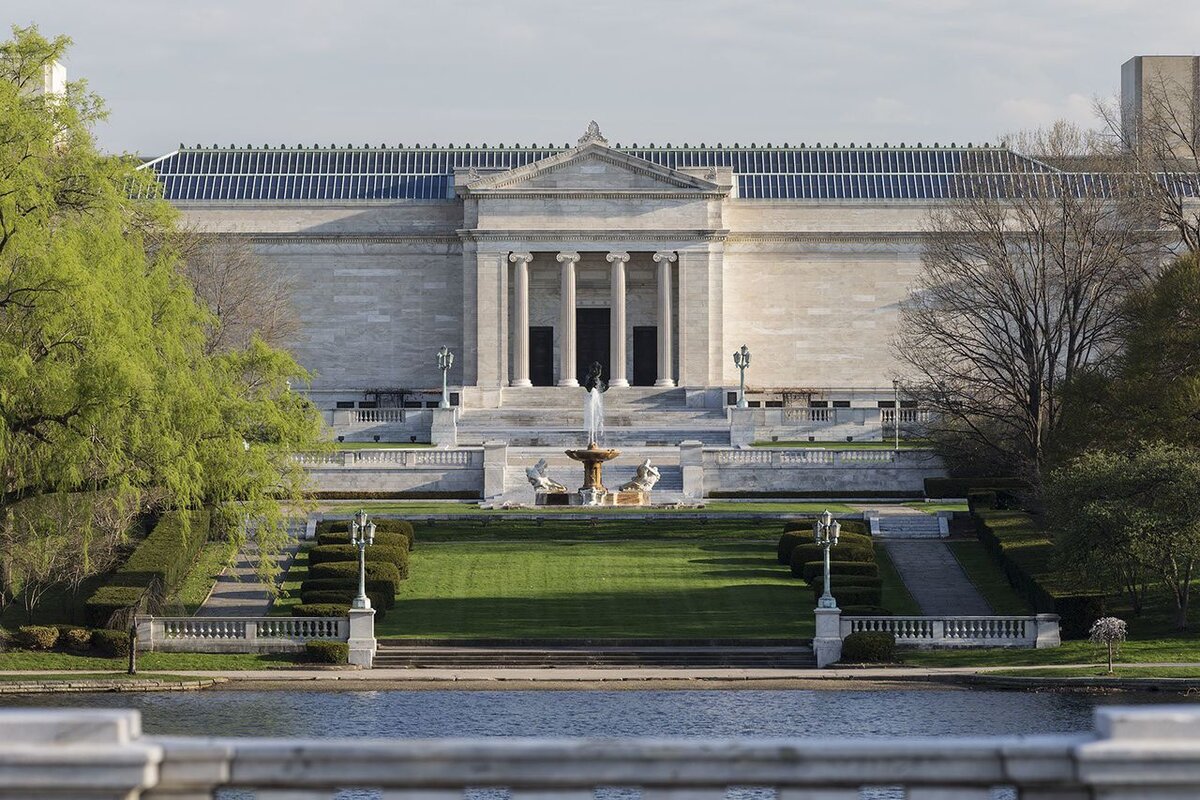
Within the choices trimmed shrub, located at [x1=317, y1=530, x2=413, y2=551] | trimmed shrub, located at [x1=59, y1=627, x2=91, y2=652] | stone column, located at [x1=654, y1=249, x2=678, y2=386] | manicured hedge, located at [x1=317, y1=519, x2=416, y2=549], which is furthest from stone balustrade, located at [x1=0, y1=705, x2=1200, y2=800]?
stone column, located at [x1=654, y1=249, x2=678, y2=386]

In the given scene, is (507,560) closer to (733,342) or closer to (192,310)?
(192,310)

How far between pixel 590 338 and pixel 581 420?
1455 cm

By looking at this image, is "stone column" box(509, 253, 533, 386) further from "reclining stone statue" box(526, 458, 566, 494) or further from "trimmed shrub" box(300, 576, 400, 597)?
"trimmed shrub" box(300, 576, 400, 597)

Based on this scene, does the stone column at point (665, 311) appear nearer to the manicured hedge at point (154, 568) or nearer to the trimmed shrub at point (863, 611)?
the manicured hedge at point (154, 568)

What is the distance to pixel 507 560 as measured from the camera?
66.2m

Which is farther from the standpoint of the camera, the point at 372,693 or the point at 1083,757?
the point at 372,693

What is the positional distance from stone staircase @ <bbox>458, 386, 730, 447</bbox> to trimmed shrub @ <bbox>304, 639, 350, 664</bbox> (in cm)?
4011

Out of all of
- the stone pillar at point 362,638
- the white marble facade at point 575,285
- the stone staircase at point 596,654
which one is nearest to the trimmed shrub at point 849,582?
the stone staircase at point 596,654

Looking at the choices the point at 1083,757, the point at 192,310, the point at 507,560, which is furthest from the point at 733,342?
the point at 1083,757

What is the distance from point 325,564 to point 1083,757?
1977 inches

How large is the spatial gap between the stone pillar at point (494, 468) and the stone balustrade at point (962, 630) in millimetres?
29680

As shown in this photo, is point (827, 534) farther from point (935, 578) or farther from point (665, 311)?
point (665, 311)

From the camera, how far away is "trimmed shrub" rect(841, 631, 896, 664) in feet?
172

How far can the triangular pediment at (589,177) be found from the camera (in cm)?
11056
